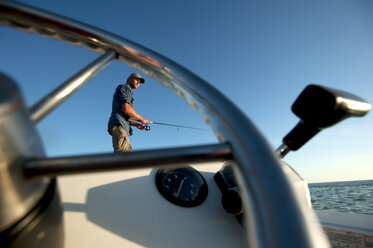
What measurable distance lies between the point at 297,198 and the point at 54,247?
29cm

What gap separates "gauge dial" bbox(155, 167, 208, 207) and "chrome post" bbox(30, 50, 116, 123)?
662 mm

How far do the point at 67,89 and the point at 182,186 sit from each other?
2.48ft

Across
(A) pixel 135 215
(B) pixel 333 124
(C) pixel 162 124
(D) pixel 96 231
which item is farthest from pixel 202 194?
(C) pixel 162 124

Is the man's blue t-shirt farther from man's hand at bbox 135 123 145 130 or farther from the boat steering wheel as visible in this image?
the boat steering wheel

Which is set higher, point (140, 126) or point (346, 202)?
point (140, 126)

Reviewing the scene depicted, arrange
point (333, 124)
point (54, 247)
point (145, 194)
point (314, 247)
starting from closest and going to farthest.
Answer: point (314, 247) < point (54, 247) < point (333, 124) < point (145, 194)

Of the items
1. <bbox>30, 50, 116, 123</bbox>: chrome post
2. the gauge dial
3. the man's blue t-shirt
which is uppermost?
<bbox>30, 50, 116, 123</bbox>: chrome post

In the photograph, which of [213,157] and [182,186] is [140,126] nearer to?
[182,186]

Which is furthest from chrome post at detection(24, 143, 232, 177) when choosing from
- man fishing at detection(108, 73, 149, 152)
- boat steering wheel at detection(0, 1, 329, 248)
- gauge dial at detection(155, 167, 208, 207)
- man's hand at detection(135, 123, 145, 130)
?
man's hand at detection(135, 123, 145, 130)

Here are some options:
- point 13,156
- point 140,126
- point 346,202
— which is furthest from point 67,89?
point 346,202

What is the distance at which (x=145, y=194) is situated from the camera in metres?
0.84

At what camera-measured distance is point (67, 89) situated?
0.30 metres

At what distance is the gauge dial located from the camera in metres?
0.87

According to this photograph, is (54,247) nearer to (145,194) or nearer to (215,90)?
(215,90)
